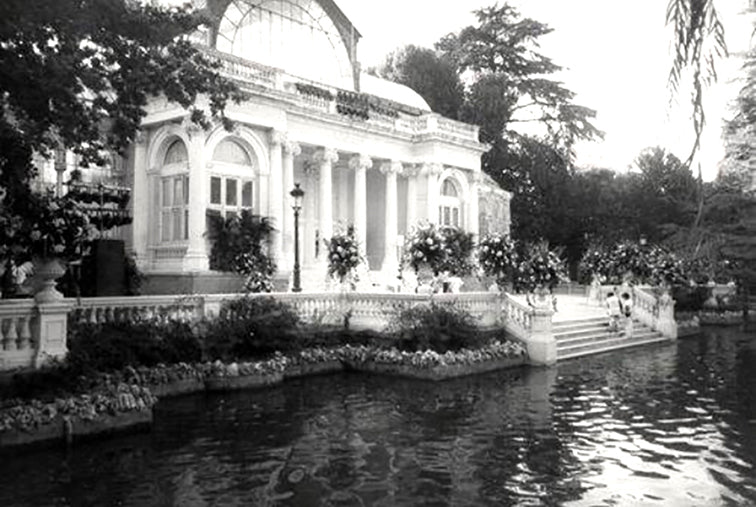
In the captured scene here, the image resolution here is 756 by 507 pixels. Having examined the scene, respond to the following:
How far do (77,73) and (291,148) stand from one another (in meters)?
15.4

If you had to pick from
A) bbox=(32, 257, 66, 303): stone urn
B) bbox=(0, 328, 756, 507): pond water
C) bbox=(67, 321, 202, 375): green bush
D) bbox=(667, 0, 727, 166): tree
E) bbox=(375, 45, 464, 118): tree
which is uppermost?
bbox=(375, 45, 464, 118): tree

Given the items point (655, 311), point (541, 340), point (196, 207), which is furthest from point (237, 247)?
point (655, 311)

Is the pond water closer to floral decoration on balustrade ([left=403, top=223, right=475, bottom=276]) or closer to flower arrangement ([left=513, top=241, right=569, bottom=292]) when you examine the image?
flower arrangement ([left=513, top=241, right=569, bottom=292])

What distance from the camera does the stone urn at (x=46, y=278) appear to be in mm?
11477

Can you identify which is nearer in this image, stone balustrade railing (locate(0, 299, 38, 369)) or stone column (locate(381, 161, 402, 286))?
stone balustrade railing (locate(0, 299, 38, 369))

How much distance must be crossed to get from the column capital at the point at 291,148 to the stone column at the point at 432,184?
7581 mm

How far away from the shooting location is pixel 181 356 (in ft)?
46.8

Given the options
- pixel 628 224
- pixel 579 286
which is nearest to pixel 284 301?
pixel 579 286

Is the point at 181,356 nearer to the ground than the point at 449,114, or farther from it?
nearer to the ground

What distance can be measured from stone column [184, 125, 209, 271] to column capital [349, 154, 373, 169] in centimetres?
818

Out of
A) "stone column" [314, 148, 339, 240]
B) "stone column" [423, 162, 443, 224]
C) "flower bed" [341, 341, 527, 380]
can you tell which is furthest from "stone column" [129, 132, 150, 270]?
"stone column" [423, 162, 443, 224]

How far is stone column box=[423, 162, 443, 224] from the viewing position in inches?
1214

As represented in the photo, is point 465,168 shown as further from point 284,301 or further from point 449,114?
point 284,301

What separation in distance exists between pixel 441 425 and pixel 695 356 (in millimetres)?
12597
